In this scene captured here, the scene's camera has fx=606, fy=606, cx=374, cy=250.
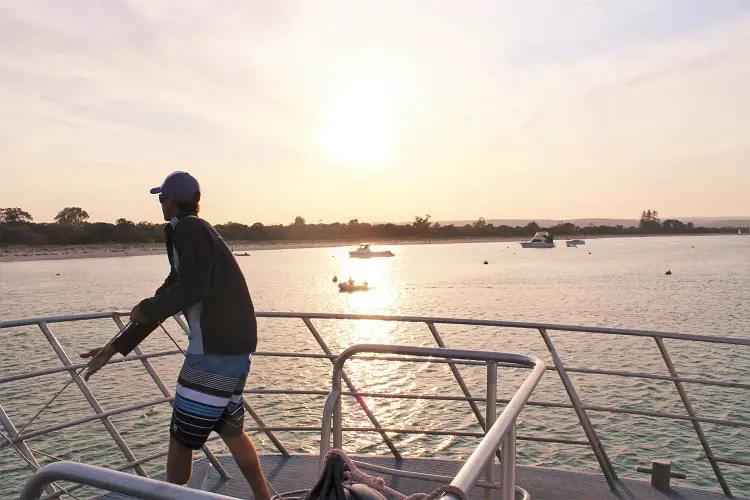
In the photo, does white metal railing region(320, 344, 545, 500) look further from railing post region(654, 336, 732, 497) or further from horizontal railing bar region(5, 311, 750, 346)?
railing post region(654, 336, 732, 497)

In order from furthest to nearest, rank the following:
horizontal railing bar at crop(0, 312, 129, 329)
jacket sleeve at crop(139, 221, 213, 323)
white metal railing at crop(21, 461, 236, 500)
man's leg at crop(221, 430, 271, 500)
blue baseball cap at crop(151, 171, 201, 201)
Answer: horizontal railing bar at crop(0, 312, 129, 329)
man's leg at crop(221, 430, 271, 500)
blue baseball cap at crop(151, 171, 201, 201)
jacket sleeve at crop(139, 221, 213, 323)
white metal railing at crop(21, 461, 236, 500)

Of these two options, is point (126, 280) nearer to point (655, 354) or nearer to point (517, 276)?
point (517, 276)

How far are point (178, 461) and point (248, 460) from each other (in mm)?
341

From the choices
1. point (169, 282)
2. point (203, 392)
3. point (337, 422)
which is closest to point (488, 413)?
point (337, 422)

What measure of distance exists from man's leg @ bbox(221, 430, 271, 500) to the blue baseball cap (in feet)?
3.90

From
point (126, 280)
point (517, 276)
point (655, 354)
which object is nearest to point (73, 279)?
point (126, 280)

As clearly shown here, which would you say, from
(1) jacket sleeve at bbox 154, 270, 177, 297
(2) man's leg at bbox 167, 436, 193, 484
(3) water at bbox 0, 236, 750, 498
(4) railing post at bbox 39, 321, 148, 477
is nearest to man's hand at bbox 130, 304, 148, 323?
(1) jacket sleeve at bbox 154, 270, 177, 297

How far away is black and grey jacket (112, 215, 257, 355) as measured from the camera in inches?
105

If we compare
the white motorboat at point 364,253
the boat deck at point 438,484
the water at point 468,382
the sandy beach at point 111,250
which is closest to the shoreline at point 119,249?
the sandy beach at point 111,250

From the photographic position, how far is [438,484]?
3996 millimetres

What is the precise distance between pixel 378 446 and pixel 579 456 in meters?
3.25

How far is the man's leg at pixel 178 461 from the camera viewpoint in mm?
2910

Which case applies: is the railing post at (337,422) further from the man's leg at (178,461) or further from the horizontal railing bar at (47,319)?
the horizontal railing bar at (47,319)

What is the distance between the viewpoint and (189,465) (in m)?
2.96
